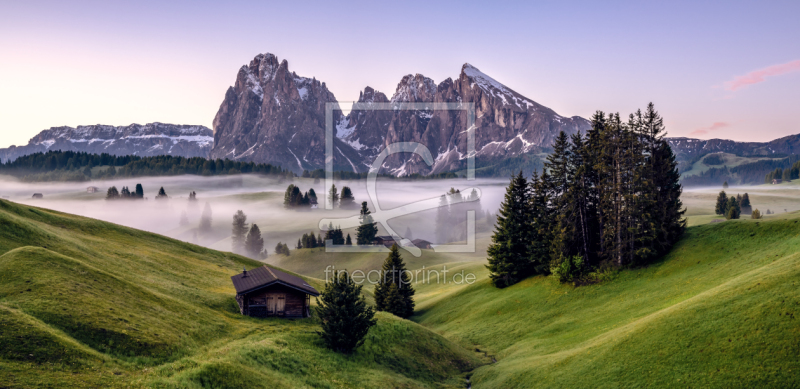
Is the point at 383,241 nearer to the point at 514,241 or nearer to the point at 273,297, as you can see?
the point at 514,241

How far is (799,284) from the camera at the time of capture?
87.1ft

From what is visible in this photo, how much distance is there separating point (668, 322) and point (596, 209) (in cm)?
2994

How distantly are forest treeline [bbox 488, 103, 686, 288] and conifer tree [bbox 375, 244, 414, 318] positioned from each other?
545 inches

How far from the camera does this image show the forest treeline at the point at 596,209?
50094 millimetres

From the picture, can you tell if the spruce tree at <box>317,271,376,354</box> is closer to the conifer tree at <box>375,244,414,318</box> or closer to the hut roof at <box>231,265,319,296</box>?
the hut roof at <box>231,265,319,296</box>

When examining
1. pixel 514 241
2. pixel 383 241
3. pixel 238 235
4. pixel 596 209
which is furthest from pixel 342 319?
pixel 238 235

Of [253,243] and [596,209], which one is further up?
[596,209]

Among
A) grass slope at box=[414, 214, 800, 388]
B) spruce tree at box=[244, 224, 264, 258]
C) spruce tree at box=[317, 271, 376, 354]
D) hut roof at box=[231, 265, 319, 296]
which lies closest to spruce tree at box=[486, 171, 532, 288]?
grass slope at box=[414, 214, 800, 388]

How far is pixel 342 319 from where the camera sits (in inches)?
1375

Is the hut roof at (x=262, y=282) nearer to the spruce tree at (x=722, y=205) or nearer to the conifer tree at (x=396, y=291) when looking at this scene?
the conifer tree at (x=396, y=291)

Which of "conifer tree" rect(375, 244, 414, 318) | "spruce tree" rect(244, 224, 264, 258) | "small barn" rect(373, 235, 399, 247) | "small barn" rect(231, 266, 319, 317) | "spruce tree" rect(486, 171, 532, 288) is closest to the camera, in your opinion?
"small barn" rect(231, 266, 319, 317)

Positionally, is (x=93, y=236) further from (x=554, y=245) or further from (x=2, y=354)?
(x=554, y=245)

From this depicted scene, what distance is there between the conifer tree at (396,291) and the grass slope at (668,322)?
7129mm

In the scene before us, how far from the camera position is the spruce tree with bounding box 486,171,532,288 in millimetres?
62500
